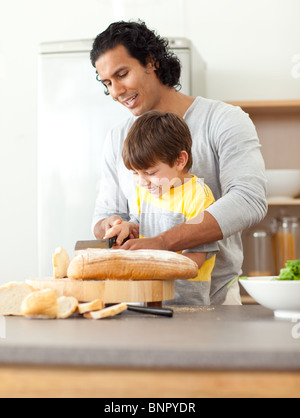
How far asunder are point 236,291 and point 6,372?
103cm

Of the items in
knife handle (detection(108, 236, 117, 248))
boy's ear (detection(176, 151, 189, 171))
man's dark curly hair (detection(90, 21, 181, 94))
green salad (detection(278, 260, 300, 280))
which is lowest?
green salad (detection(278, 260, 300, 280))

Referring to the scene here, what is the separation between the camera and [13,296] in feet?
3.64

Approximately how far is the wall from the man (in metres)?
1.15

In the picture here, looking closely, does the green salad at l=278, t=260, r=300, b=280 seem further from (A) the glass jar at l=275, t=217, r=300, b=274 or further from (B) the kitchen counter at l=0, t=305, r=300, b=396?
(A) the glass jar at l=275, t=217, r=300, b=274

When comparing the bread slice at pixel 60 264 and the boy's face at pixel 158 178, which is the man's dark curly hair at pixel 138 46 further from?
the bread slice at pixel 60 264

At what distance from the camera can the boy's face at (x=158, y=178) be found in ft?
4.99

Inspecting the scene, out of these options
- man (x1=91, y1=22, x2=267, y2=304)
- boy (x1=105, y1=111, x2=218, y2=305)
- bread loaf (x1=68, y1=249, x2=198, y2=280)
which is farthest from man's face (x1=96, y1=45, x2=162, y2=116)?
bread loaf (x1=68, y1=249, x2=198, y2=280)

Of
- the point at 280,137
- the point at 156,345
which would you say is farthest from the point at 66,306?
the point at 280,137

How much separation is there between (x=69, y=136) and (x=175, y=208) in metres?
1.12

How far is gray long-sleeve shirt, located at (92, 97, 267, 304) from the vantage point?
4.94ft

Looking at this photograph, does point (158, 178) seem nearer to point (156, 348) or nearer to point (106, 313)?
point (106, 313)

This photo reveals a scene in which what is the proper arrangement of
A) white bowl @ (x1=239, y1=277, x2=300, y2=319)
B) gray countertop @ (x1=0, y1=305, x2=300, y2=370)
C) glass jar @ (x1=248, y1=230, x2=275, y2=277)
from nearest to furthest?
gray countertop @ (x1=0, y1=305, x2=300, y2=370), white bowl @ (x1=239, y1=277, x2=300, y2=319), glass jar @ (x1=248, y1=230, x2=275, y2=277)

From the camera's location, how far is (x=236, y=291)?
1.67m

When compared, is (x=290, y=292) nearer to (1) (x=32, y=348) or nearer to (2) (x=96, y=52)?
(1) (x=32, y=348)
